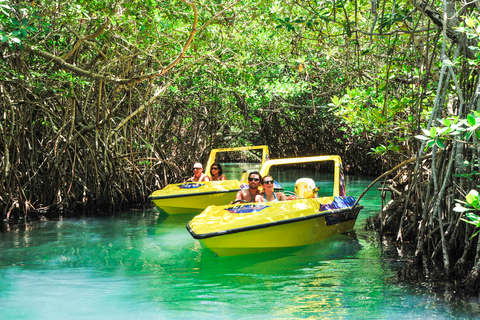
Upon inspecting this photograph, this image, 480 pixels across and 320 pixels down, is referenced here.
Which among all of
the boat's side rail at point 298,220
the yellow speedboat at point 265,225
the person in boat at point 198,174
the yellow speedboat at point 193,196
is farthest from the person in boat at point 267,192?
the person in boat at point 198,174

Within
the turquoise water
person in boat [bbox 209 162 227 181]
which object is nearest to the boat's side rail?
the turquoise water

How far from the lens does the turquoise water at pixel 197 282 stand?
3756mm

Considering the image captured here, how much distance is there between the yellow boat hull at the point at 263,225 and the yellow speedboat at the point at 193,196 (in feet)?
8.12

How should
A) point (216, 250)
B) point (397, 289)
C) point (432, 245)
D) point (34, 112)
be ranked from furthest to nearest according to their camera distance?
→ point (34, 112) → point (216, 250) → point (432, 245) → point (397, 289)

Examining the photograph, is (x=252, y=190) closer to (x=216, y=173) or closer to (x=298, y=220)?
(x=298, y=220)

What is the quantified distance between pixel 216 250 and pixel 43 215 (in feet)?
14.1

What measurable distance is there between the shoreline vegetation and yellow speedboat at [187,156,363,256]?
89 centimetres

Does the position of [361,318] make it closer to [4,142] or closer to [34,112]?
[4,142]

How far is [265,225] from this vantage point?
16.5 feet

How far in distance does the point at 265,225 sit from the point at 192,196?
3179 mm

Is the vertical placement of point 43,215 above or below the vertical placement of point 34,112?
below

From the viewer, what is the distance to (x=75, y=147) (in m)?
7.85

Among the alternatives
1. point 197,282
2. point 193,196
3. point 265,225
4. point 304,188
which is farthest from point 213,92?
point 197,282

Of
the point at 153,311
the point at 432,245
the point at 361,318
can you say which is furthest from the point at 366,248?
the point at 153,311
